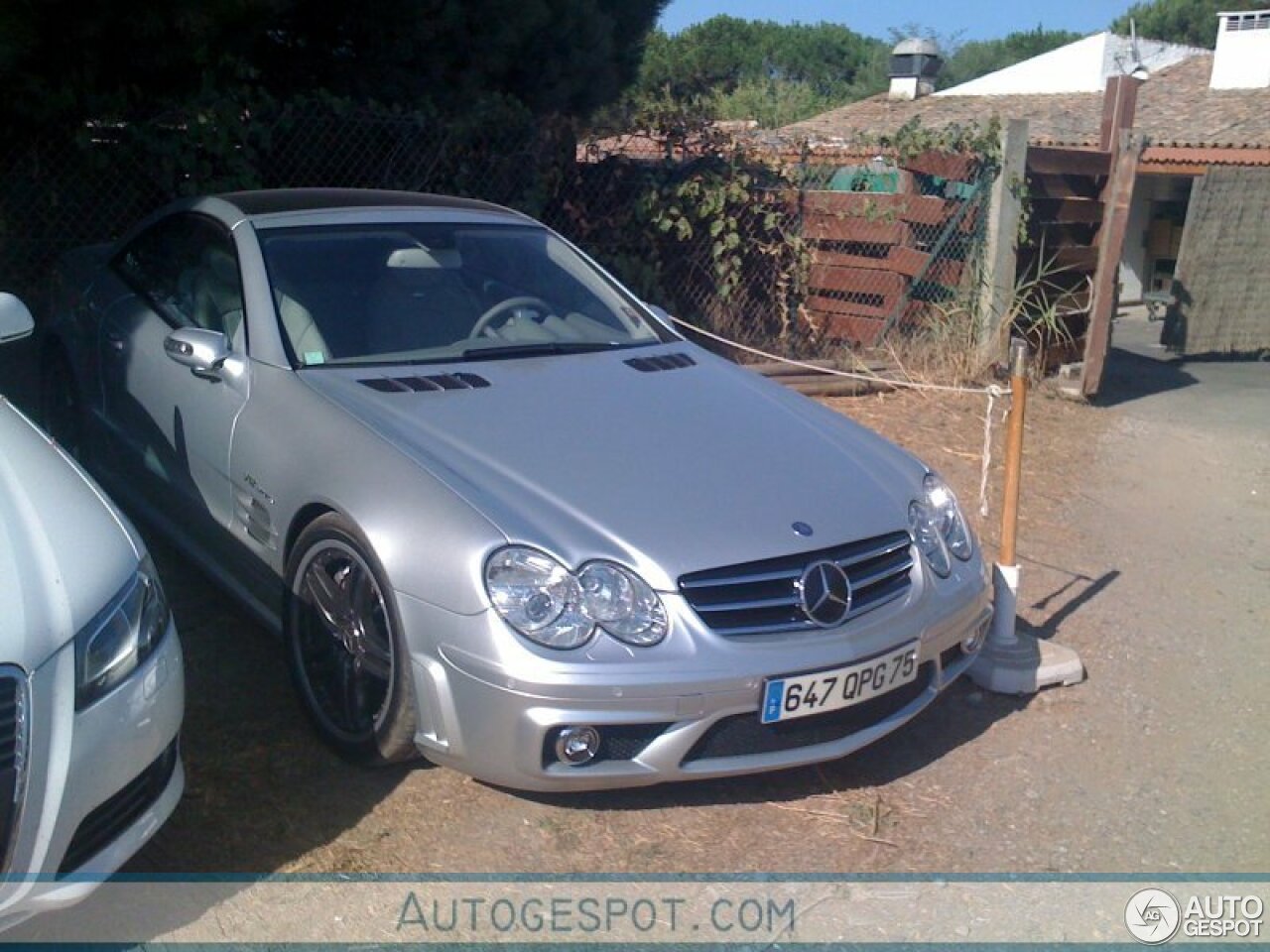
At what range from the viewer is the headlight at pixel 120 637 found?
114 inches

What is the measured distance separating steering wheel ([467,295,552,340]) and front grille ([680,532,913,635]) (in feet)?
5.52

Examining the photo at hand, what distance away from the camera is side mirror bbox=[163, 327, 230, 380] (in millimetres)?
4434

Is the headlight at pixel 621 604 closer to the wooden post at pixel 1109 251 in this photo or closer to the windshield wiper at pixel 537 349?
the windshield wiper at pixel 537 349

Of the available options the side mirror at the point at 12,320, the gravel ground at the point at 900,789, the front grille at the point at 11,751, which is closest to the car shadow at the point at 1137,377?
the gravel ground at the point at 900,789

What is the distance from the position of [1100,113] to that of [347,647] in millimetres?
20380

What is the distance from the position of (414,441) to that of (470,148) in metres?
4.82

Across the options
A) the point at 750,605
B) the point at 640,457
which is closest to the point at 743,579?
the point at 750,605

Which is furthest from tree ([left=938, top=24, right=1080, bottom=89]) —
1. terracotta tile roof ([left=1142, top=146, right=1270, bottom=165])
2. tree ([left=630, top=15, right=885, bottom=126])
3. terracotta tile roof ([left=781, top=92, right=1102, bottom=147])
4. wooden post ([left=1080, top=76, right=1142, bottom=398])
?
wooden post ([left=1080, top=76, right=1142, bottom=398])

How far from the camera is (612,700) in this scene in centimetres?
334

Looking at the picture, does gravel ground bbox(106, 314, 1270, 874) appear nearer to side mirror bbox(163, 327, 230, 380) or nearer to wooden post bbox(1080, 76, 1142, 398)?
side mirror bbox(163, 327, 230, 380)

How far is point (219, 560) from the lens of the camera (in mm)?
4559

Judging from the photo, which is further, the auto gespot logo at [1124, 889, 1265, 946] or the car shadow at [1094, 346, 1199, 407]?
the car shadow at [1094, 346, 1199, 407]

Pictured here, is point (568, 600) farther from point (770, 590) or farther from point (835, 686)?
point (835, 686)

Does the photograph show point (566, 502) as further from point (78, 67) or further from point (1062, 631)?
point (78, 67)
